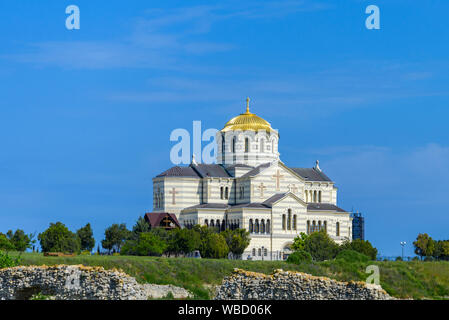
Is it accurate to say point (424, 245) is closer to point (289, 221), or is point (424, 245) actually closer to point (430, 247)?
point (430, 247)

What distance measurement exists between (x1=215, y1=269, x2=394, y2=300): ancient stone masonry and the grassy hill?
7.62 m

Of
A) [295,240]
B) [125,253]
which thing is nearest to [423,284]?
[125,253]

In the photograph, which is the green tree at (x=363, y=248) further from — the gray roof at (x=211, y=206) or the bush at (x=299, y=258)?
the bush at (x=299, y=258)

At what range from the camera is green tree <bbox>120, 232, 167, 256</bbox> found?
76250 millimetres

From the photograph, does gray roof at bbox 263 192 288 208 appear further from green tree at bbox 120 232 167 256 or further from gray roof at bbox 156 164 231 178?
green tree at bbox 120 232 167 256

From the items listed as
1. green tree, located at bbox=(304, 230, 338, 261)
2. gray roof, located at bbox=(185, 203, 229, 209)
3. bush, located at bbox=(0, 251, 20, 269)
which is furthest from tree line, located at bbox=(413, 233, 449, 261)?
bush, located at bbox=(0, 251, 20, 269)

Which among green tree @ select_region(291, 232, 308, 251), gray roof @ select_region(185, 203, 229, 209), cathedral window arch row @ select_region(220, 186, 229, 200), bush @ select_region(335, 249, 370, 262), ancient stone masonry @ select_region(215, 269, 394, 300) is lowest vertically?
ancient stone masonry @ select_region(215, 269, 394, 300)

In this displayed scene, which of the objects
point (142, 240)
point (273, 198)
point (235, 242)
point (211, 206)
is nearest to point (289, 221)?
point (273, 198)

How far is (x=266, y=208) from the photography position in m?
91.8

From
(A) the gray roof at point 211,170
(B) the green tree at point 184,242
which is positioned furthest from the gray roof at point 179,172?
(B) the green tree at point 184,242

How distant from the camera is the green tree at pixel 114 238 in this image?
273 ft

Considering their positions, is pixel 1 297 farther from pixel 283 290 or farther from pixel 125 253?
pixel 125 253

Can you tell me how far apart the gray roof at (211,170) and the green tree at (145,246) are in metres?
19.3
